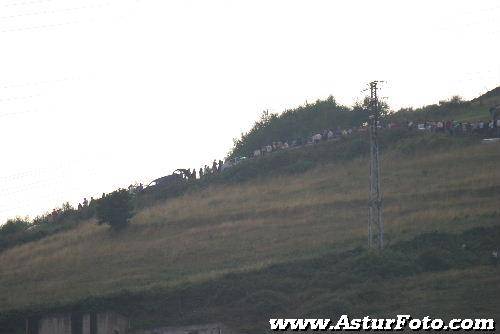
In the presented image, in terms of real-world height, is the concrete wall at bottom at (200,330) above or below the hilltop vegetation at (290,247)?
below

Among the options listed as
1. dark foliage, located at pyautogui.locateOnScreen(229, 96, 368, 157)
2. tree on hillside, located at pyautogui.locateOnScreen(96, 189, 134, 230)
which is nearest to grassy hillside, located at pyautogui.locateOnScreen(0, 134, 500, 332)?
tree on hillside, located at pyautogui.locateOnScreen(96, 189, 134, 230)

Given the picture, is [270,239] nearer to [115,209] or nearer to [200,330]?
[115,209]

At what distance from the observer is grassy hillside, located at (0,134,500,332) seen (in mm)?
54500

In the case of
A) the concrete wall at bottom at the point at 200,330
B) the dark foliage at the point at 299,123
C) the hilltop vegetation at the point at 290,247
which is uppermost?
the dark foliage at the point at 299,123

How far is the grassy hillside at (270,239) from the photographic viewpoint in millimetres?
54500

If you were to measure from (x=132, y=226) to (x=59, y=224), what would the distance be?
806 cm

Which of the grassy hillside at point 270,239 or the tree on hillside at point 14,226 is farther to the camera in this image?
the tree on hillside at point 14,226

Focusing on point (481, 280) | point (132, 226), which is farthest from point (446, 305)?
point (132, 226)

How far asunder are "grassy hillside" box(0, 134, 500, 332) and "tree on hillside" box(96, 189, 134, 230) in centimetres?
68

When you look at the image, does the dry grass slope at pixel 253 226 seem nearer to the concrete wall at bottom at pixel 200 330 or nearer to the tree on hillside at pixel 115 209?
the tree on hillside at pixel 115 209

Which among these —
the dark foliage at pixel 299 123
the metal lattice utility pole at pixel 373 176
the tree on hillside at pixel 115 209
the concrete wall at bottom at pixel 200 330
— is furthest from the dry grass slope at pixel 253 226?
the dark foliage at pixel 299 123

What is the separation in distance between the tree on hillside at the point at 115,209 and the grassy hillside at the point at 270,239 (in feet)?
2.22

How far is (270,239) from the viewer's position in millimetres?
64688

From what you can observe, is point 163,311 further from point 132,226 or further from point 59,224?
point 59,224
